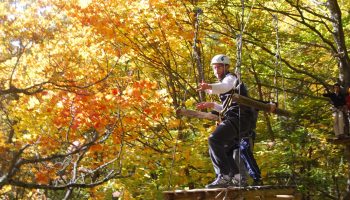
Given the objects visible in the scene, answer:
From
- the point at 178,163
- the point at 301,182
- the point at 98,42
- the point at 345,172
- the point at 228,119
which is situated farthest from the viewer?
the point at 345,172

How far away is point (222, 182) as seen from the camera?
18.4ft

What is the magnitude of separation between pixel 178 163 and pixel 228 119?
3.81m

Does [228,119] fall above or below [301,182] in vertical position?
above

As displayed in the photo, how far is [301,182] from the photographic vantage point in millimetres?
13117

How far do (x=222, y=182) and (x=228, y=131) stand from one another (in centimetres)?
73

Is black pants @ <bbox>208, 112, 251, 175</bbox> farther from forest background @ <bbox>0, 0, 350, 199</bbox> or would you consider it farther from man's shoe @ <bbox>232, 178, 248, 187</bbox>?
forest background @ <bbox>0, 0, 350, 199</bbox>

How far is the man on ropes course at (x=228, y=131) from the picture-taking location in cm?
564

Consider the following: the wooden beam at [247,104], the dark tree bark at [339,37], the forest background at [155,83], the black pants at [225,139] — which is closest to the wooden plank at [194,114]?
the wooden beam at [247,104]

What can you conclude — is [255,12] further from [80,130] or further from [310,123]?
[80,130]

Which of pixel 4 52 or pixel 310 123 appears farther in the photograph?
pixel 4 52

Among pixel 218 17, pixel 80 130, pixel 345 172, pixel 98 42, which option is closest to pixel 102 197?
pixel 80 130

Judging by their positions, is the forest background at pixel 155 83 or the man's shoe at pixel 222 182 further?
the forest background at pixel 155 83

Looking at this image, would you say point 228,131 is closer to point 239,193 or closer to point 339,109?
point 239,193

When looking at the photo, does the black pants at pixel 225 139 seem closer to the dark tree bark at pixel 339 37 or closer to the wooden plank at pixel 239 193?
the wooden plank at pixel 239 193
